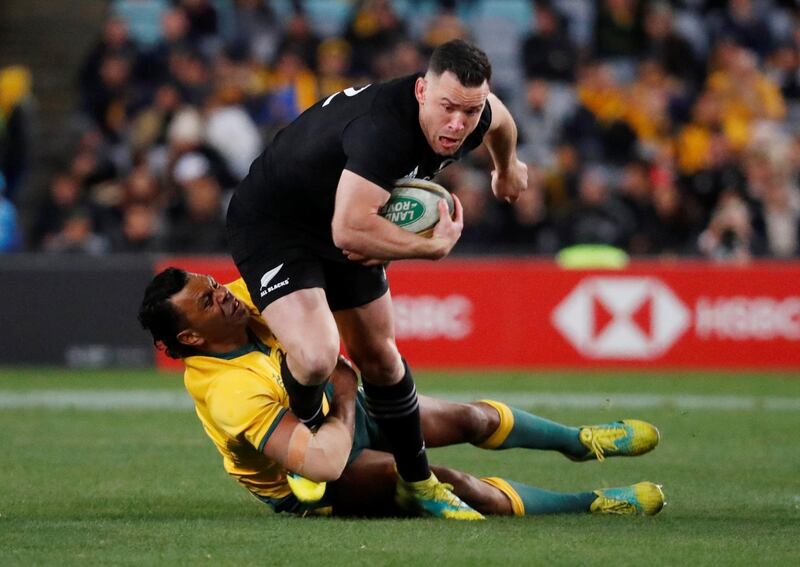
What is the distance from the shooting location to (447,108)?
6160 millimetres

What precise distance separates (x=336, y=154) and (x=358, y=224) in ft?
1.46

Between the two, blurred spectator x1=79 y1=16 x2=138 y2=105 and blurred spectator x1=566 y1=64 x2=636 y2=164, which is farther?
blurred spectator x1=79 y1=16 x2=138 y2=105

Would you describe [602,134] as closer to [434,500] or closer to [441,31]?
[441,31]

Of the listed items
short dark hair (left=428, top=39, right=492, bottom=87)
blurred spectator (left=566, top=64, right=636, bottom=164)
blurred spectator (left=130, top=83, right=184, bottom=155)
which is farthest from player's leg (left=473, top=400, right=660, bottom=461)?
blurred spectator (left=130, top=83, right=184, bottom=155)

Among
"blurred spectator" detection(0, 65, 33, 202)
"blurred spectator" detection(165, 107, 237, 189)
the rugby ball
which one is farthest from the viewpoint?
"blurred spectator" detection(0, 65, 33, 202)

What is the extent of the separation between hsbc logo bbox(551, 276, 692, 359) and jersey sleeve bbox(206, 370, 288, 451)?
836 centimetres

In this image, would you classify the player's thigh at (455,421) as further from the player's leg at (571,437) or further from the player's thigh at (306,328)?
the player's thigh at (306,328)

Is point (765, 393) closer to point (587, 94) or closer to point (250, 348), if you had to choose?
point (587, 94)

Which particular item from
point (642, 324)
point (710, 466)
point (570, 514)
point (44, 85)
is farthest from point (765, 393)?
point (44, 85)

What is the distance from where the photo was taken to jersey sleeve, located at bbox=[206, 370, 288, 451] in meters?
6.19

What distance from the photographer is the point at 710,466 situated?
8664 mm

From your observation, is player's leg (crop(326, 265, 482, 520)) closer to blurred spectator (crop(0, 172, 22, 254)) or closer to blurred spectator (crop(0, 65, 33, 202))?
blurred spectator (crop(0, 172, 22, 254))

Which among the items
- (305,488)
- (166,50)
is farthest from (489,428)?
(166,50)

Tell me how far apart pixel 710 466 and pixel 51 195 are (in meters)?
9.55
